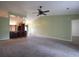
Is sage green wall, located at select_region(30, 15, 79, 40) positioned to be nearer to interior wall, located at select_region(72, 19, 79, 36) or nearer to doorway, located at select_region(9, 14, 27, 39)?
interior wall, located at select_region(72, 19, 79, 36)

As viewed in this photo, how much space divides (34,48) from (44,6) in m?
1.06

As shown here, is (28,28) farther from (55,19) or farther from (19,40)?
(55,19)

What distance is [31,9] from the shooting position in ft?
10.00

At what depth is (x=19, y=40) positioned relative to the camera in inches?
120

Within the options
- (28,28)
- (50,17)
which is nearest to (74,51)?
(50,17)

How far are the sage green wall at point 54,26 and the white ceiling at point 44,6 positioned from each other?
19 cm

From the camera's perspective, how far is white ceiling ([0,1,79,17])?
9.38 ft

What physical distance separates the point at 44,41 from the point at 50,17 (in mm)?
627

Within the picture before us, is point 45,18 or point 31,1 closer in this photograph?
point 31,1

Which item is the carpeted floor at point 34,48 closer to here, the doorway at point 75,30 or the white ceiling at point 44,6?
the doorway at point 75,30

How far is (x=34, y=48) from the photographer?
3148 millimetres

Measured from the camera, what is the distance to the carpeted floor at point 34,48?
2990 millimetres

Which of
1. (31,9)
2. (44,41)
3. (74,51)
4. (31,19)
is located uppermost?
(31,9)

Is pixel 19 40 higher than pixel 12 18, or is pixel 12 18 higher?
pixel 12 18
